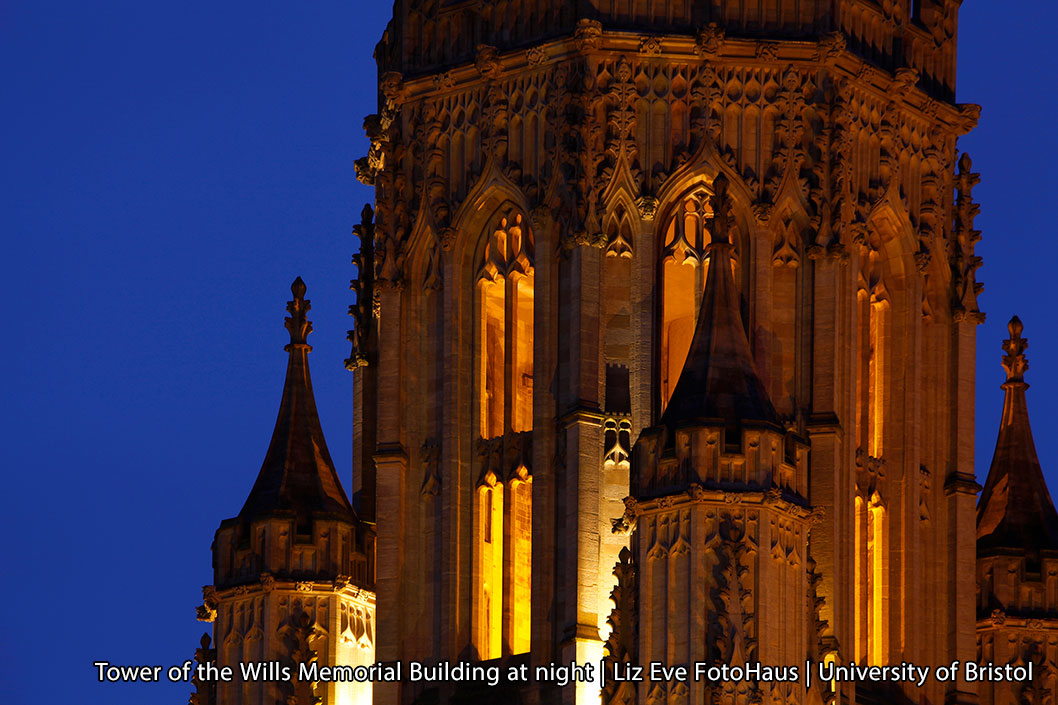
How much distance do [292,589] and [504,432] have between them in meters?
3.64

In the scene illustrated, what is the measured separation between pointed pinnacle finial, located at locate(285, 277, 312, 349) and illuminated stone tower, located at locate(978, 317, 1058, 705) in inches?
391

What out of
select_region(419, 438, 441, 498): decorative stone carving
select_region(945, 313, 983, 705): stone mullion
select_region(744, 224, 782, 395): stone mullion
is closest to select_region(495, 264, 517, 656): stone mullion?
select_region(419, 438, 441, 498): decorative stone carving

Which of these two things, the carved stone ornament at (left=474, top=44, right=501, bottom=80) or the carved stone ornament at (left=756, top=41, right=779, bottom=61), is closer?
the carved stone ornament at (left=756, top=41, right=779, bottom=61)

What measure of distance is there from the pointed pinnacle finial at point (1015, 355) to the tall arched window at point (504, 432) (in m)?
8.09

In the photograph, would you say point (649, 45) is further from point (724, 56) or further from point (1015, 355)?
point (1015, 355)

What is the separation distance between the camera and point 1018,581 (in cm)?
8069

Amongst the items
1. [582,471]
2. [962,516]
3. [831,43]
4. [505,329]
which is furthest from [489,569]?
[831,43]

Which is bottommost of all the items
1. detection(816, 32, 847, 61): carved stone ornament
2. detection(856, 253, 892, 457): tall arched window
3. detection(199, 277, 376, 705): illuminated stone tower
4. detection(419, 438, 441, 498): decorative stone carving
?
detection(199, 277, 376, 705): illuminated stone tower

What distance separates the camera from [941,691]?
78.4 meters

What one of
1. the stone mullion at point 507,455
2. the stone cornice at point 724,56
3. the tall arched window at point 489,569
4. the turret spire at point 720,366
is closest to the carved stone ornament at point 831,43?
the stone cornice at point 724,56

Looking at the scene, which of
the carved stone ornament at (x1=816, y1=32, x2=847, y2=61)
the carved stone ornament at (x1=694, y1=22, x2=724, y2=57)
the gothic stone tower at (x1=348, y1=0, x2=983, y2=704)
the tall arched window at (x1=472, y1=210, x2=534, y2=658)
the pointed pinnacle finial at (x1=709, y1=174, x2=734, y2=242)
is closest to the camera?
the pointed pinnacle finial at (x1=709, y1=174, x2=734, y2=242)

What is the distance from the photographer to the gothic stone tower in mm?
76438

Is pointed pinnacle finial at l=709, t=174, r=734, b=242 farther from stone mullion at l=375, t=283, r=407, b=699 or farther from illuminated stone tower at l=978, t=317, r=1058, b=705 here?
illuminated stone tower at l=978, t=317, r=1058, b=705

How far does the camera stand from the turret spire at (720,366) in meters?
73.8
